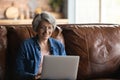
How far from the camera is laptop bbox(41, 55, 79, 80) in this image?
1.64 m

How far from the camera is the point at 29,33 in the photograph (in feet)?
7.67

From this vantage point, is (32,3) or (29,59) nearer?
(29,59)

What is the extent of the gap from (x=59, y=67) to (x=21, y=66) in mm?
482

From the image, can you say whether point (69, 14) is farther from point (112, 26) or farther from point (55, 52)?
point (55, 52)

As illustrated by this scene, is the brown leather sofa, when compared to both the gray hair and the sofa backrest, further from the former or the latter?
the gray hair

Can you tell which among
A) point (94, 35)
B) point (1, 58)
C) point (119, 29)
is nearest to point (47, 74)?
point (1, 58)

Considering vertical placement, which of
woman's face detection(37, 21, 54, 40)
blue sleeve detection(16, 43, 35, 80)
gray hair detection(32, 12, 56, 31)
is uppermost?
gray hair detection(32, 12, 56, 31)

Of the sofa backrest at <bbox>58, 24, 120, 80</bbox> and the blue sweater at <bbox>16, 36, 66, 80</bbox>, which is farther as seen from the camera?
the sofa backrest at <bbox>58, 24, 120, 80</bbox>

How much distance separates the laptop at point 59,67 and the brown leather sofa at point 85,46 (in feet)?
2.17

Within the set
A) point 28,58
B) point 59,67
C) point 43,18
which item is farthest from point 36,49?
point 59,67

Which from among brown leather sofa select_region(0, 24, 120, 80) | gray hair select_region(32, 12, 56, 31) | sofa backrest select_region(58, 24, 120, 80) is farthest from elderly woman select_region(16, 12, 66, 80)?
sofa backrest select_region(58, 24, 120, 80)

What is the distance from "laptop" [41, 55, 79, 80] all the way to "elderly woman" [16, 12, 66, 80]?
375 mm

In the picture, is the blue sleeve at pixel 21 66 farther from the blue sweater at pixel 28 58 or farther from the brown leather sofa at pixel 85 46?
the brown leather sofa at pixel 85 46

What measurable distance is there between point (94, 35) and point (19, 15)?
2.83 meters
